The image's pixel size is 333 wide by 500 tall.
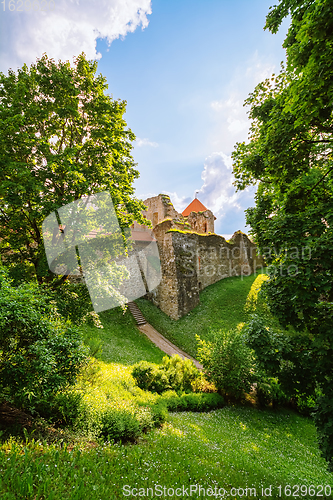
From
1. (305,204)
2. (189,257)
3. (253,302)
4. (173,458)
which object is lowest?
(173,458)

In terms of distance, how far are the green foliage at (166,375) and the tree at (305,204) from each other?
6.54 metres

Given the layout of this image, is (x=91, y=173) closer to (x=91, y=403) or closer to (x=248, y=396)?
(x=91, y=403)

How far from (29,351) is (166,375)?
23.7ft

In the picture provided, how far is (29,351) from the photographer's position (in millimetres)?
4160

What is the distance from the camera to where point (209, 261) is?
891 inches

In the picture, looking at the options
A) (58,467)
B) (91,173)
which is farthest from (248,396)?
(91,173)

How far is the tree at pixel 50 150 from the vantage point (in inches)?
281

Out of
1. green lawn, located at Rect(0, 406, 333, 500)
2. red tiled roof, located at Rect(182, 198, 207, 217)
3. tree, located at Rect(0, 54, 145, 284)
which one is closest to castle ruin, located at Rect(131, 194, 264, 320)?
red tiled roof, located at Rect(182, 198, 207, 217)

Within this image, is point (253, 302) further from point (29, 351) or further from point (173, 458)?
point (29, 351)

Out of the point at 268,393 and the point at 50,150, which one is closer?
the point at 50,150

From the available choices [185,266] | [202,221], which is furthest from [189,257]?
[202,221]

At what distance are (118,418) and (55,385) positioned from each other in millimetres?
2043

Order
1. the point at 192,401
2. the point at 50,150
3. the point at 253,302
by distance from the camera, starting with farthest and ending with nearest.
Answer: the point at 253,302, the point at 192,401, the point at 50,150

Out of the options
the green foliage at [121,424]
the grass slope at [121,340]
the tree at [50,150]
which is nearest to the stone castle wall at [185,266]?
the grass slope at [121,340]
